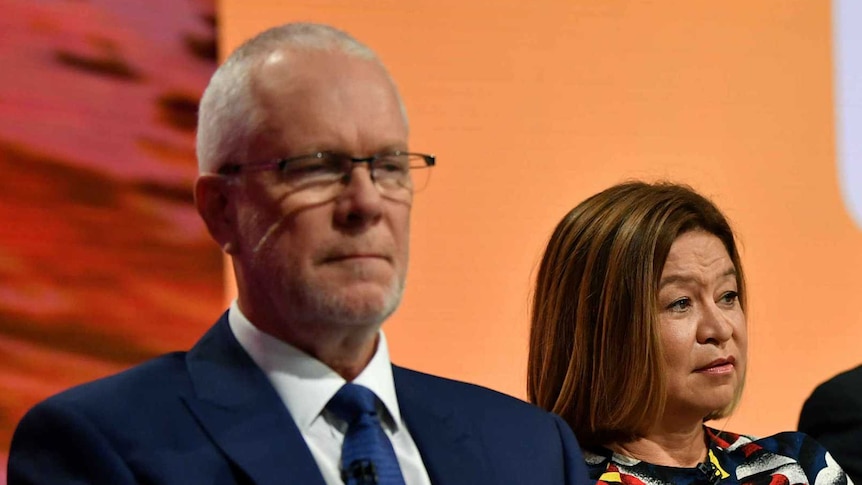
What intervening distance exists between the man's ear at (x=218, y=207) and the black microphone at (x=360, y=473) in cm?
37

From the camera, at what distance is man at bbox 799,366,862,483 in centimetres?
276

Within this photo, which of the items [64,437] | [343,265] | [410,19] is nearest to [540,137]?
[410,19]

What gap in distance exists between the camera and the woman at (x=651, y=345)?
2398 millimetres

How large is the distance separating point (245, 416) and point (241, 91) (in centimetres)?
47

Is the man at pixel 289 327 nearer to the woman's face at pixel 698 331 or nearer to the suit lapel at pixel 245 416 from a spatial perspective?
the suit lapel at pixel 245 416

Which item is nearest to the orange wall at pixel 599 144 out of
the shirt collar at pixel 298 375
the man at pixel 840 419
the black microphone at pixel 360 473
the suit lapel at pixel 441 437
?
the man at pixel 840 419

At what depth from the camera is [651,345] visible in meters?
2.39

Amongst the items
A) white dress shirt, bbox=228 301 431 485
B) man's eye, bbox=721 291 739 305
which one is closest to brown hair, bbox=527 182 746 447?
man's eye, bbox=721 291 739 305

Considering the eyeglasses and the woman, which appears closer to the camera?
the eyeglasses

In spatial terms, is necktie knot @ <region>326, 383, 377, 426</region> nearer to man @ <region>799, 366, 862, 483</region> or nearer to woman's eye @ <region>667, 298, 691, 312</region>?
woman's eye @ <region>667, 298, 691, 312</region>

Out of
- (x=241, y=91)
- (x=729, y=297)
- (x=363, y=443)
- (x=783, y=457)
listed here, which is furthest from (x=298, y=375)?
(x=783, y=457)

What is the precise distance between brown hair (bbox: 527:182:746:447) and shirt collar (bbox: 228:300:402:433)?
2.21 feet

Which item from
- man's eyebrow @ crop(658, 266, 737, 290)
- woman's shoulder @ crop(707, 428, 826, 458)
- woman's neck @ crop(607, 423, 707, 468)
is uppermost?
man's eyebrow @ crop(658, 266, 737, 290)

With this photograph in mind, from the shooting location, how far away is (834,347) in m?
3.48
